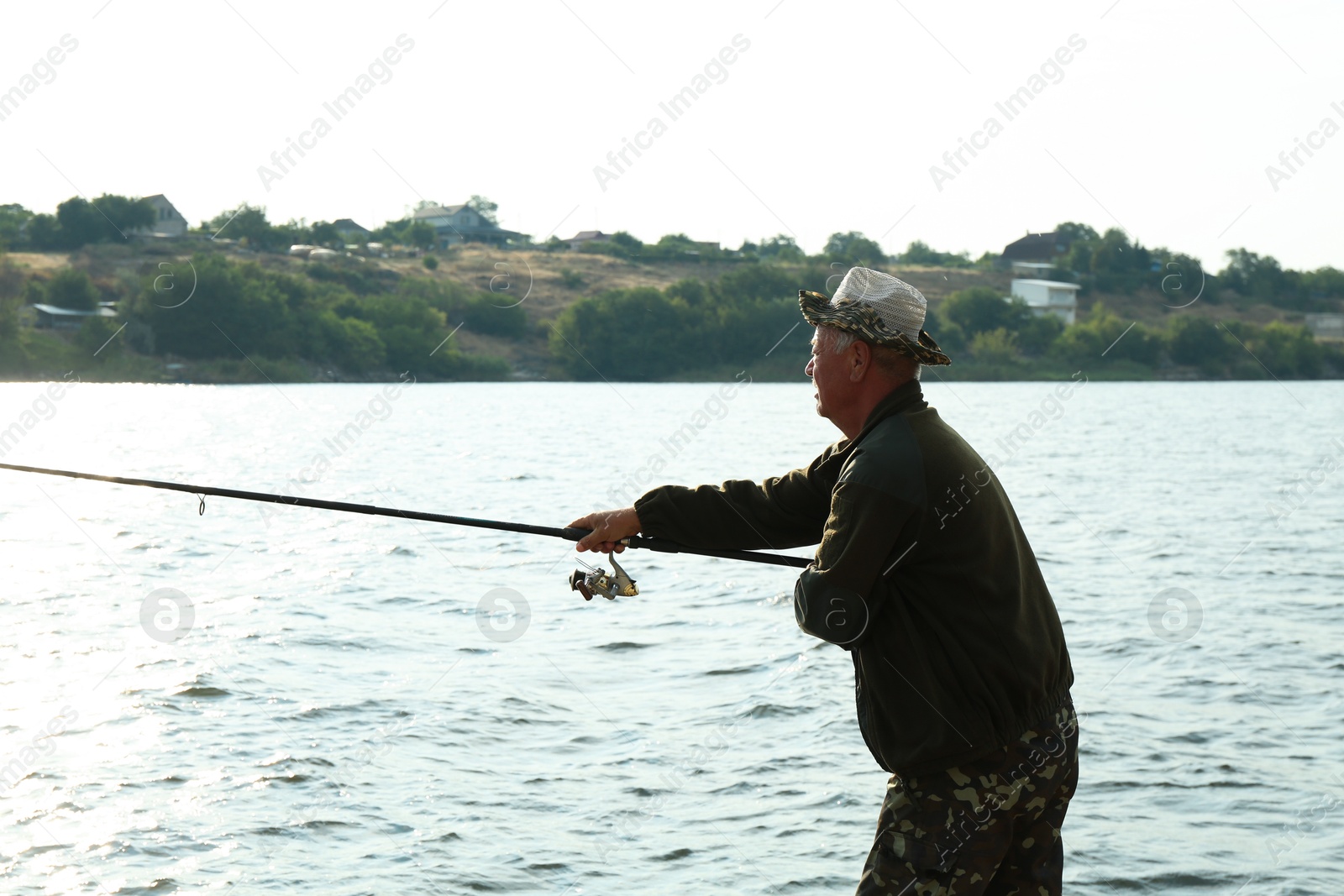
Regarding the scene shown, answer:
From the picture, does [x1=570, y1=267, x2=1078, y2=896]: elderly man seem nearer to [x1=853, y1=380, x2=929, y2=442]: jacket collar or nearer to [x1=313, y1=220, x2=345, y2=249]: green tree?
[x1=853, y1=380, x2=929, y2=442]: jacket collar

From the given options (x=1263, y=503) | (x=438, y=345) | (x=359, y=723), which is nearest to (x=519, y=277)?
(x=438, y=345)

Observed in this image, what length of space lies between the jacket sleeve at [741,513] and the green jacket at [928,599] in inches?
22.3

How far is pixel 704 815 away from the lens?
8.00m

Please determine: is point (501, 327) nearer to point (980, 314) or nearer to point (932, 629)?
point (980, 314)

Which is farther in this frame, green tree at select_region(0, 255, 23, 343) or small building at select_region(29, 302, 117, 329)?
small building at select_region(29, 302, 117, 329)

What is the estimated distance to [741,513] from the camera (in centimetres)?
418

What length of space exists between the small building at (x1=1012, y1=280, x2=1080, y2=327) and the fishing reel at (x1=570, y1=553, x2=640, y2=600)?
115m

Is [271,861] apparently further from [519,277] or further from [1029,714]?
[519,277]

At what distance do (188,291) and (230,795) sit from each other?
250 feet

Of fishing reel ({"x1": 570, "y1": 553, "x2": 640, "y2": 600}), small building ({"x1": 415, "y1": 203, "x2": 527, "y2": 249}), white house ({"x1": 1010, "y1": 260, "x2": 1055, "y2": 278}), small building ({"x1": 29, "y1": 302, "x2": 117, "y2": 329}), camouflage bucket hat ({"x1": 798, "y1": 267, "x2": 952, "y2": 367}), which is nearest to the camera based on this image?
camouflage bucket hat ({"x1": 798, "y1": 267, "x2": 952, "y2": 367})

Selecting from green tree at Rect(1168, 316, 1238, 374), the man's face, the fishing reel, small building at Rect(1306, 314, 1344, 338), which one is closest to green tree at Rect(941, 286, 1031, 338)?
green tree at Rect(1168, 316, 1238, 374)

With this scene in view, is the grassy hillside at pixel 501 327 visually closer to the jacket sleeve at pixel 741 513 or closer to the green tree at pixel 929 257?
the green tree at pixel 929 257

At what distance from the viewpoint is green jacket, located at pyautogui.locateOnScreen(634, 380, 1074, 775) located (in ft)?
11.2

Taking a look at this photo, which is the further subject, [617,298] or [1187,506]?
[617,298]
